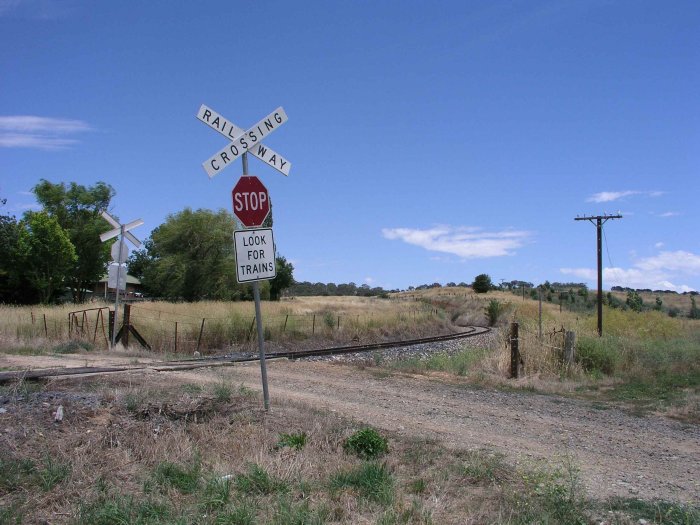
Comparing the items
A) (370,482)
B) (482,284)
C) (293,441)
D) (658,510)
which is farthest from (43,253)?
(482,284)

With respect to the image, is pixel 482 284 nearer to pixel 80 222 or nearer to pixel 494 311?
pixel 494 311

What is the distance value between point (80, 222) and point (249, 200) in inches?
2344

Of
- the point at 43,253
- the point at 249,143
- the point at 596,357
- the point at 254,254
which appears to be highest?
the point at 43,253

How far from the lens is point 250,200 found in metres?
Answer: 8.16

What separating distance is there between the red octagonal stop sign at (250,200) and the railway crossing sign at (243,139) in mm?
→ 356

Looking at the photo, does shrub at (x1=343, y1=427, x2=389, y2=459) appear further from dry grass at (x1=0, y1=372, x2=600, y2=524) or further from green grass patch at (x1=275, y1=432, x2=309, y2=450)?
green grass patch at (x1=275, y1=432, x2=309, y2=450)

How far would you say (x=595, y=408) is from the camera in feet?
37.7

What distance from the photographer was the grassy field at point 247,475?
16.1ft

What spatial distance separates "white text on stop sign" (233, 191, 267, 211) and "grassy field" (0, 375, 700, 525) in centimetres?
271

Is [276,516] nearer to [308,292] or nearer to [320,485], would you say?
[320,485]

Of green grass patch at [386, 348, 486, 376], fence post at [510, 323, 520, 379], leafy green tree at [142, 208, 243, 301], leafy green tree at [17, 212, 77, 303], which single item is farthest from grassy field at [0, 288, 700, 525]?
leafy green tree at [142, 208, 243, 301]

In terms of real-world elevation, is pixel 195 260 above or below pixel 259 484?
above

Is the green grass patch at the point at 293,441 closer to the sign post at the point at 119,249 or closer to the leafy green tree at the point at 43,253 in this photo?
the sign post at the point at 119,249

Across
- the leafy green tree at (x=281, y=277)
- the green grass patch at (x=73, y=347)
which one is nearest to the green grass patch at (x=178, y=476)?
the green grass patch at (x=73, y=347)
